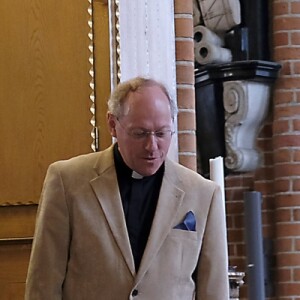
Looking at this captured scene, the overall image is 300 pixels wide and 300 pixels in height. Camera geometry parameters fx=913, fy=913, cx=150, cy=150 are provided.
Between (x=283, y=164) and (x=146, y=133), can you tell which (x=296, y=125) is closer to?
(x=283, y=164)

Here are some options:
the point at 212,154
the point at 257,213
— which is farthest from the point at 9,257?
the point at 212,154

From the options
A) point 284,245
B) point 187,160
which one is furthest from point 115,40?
Result: point 284,245

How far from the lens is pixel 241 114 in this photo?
4.59 meters

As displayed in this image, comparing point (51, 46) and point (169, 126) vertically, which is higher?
point (51, 46)

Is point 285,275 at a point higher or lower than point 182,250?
lower

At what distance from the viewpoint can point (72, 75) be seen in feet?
9.78

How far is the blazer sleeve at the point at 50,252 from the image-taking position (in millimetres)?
2273

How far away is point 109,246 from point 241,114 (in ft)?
7.94

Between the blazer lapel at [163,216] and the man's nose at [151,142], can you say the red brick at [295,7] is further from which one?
the man's nose at [151,142]

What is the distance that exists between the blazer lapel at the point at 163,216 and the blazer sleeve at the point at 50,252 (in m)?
0.20

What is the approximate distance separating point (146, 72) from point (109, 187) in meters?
0.81

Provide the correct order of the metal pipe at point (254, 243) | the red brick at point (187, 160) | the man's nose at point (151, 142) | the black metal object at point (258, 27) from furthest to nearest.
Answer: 1. the black metal object at point (258, 27)
2. the metal pipe at point (254, 243)
3. the red brick at point (187, 160)
4. the man's nose at point (151, 142)

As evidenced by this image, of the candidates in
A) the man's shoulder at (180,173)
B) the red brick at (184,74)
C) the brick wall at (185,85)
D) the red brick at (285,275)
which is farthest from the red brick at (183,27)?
the red brick at (285,275)

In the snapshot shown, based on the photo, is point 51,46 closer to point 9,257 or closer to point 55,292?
point 9,257
